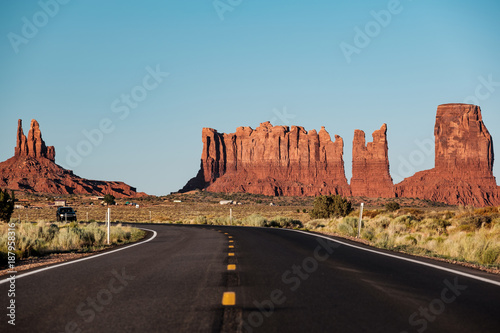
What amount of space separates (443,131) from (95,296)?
516 ft

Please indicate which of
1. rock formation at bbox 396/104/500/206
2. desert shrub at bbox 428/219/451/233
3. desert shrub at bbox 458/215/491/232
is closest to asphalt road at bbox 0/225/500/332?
desert shrub at bbox 458/215/491/232

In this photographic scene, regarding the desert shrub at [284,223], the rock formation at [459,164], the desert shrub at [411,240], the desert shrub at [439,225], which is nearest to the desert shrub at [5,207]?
the desert shrub at [284,223]

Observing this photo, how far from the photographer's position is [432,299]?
275 inches

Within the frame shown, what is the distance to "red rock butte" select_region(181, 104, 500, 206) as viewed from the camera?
145125mm

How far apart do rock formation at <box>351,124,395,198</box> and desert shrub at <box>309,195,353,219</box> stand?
10481 centimetres

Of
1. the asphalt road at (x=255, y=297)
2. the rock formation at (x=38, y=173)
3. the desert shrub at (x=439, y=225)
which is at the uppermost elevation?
the rock formation at (x=38, y=173)

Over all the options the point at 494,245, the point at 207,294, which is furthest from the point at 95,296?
the point at 494,245

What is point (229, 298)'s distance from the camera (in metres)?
6.82

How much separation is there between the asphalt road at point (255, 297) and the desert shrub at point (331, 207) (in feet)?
123

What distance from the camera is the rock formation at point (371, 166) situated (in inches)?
6014

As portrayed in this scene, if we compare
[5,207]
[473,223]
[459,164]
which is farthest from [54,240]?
[459,164]

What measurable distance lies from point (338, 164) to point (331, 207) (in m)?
120

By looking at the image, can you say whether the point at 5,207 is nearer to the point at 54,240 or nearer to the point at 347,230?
the point at 54,240

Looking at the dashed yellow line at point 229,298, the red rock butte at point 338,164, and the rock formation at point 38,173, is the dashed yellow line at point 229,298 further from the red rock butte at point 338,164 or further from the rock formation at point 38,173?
the rock formation at point 38,173
